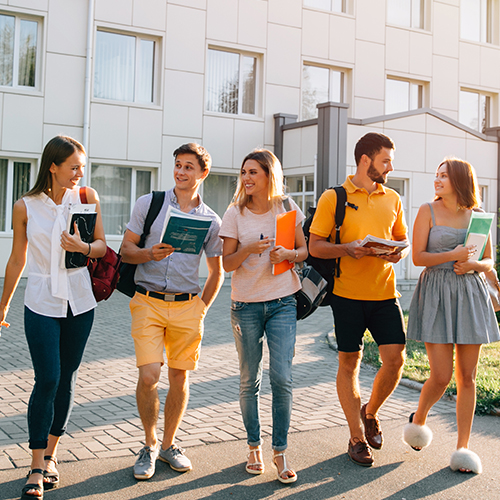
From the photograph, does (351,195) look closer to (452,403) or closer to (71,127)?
(452,403)

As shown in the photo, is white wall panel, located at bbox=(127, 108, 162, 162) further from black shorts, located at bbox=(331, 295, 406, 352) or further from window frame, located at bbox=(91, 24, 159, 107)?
black shorts, located at bbox=(331, 295, 406, 352)

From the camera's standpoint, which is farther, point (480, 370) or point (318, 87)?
point (318, 87)

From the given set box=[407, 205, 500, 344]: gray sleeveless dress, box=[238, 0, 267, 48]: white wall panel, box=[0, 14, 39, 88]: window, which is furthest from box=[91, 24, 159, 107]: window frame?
box=[407, 205, 500, 344]: gray sleeveless dress

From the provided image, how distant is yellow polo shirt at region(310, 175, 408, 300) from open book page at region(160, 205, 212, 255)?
875 mm

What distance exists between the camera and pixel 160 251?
409 cm

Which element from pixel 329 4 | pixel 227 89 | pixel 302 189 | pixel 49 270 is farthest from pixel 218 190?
pixel 49 270

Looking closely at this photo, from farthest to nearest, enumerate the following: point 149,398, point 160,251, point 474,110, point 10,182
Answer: point 474,110, point 10,182, point 149,398, point 160,251

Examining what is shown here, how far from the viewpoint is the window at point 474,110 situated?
22.4 m

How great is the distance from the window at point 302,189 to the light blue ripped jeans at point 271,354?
13.9m

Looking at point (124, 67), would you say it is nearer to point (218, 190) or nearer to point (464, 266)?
point (218, 190)

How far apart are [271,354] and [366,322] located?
0.77 meters

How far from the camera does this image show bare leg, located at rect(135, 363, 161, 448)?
4160 millimetres

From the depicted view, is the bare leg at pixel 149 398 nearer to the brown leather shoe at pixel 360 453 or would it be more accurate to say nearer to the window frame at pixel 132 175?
the brown leather shoe at pixel 360 453

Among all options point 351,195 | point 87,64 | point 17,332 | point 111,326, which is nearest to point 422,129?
point 87,64
